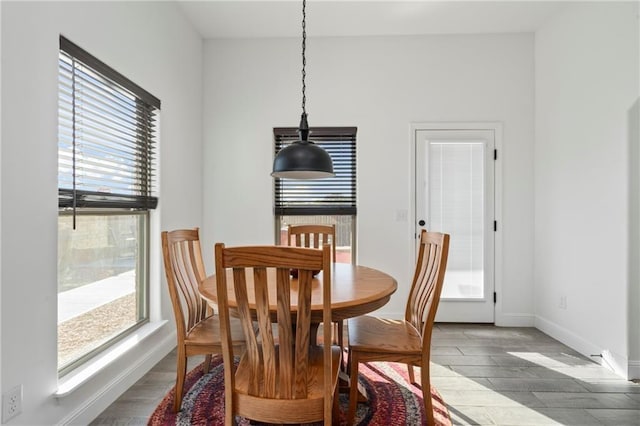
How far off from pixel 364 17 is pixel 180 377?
3.26 m

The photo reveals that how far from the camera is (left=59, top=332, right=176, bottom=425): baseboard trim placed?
1776mm

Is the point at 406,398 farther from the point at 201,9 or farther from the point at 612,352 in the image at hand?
the point at 201,9

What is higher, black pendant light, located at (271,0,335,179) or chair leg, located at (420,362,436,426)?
black pendant light, located at (271,0,335,179)

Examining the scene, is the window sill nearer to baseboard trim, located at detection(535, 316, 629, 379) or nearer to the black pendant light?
the black pendant light

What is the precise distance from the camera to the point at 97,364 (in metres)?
1.92

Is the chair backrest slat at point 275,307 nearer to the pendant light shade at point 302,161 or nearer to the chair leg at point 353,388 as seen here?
the chair leg at point 353,388

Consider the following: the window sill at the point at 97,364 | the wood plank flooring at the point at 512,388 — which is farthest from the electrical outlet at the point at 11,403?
the wood plank flooring at the point at 512,388

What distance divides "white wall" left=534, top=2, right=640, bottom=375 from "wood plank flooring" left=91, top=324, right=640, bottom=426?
0.97 ft

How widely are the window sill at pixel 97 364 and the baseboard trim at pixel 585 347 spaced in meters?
3.39

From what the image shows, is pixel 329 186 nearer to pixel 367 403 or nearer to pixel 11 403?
pixel 367 403

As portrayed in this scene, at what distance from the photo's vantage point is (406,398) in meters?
2.06

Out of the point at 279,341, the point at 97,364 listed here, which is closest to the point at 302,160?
the point at 279,341

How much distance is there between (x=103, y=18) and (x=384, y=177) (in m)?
2.59

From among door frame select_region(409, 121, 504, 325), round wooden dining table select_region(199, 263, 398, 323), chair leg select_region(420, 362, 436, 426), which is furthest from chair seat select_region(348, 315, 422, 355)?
door frame select_region(409, 121, 504, 325)
